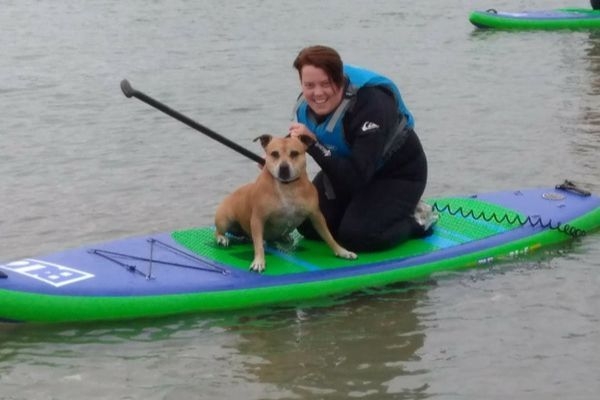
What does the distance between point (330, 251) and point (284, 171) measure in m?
0.82

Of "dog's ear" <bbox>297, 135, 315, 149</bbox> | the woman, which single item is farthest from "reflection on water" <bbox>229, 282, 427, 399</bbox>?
"dog's ear" <bbox>297, 135, 315, 149</bbox>

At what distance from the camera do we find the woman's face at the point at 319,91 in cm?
641

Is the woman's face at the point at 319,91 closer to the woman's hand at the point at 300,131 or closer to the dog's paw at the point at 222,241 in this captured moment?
the woman's hand at the point at 300,131

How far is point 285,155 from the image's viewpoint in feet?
20.9

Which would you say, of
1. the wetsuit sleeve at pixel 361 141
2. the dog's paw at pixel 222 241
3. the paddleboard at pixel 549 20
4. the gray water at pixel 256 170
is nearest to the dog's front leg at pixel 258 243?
the gray water at pixel 256 170

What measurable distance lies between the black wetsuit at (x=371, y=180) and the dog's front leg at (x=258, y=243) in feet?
1.69

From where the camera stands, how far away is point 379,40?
1839 centimetres

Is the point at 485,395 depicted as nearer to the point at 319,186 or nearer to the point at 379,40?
the point at 319,186

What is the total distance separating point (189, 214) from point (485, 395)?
158 inches

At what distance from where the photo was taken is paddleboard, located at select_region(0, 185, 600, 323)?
6.20m

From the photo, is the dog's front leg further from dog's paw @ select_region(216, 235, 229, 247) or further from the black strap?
the black strap

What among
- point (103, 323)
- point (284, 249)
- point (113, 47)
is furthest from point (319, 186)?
point (113, 47)

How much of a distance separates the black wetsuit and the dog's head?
0.41ft

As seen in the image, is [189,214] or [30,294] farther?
[189,214]
